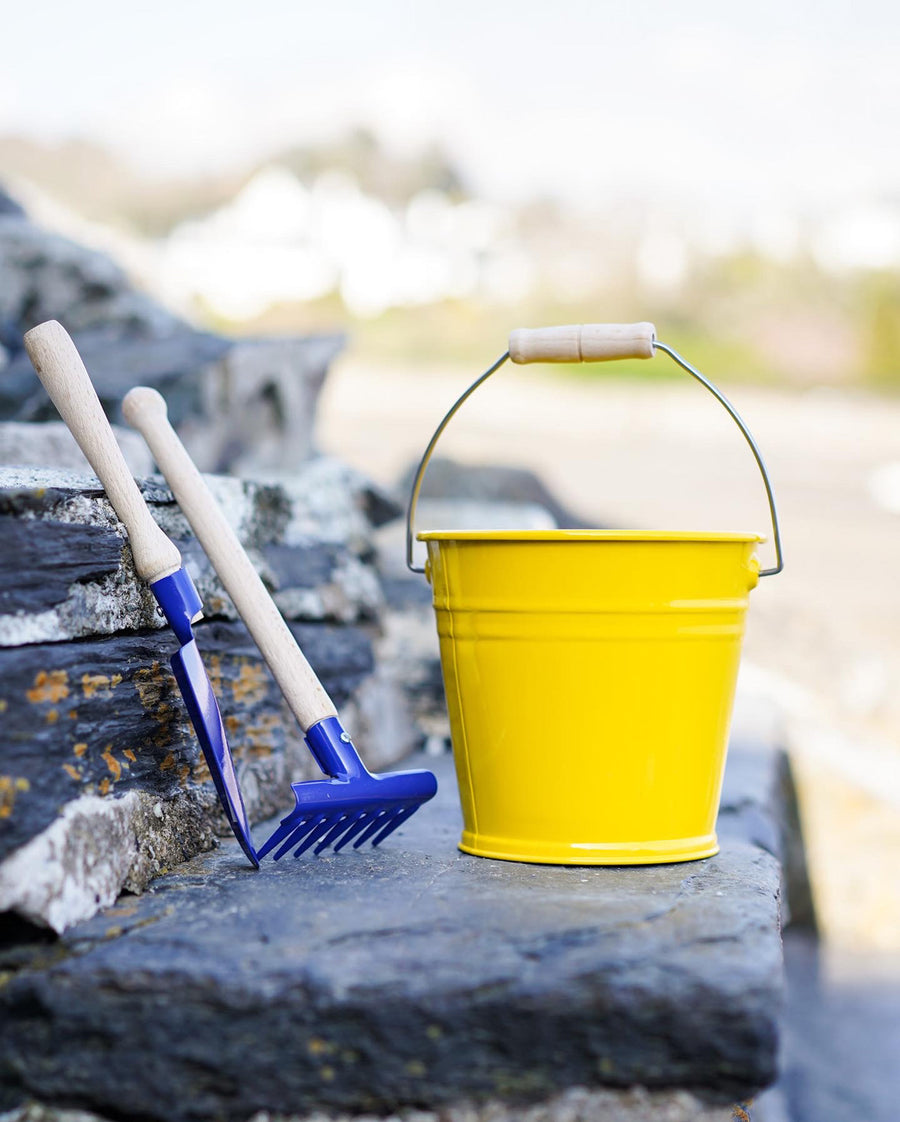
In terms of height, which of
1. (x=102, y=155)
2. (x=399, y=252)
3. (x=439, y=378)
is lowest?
(x=439, y=378)

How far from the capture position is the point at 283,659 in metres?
1.40

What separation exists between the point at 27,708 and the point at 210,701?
241 millimetres

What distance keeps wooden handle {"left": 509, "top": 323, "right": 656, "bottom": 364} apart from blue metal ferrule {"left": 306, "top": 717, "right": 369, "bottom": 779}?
1.80 feet

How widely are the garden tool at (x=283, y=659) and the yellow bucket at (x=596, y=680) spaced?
13 cm

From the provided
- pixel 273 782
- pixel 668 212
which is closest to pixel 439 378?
pixel 668 212

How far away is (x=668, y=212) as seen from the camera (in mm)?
15398

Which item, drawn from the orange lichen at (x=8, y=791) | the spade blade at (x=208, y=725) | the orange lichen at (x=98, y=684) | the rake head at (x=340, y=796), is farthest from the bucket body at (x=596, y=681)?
the orange lichen at (x=8, y=791)

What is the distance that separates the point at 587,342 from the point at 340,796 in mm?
670

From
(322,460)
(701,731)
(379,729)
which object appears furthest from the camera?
(322,460)

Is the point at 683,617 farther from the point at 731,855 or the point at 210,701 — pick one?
the point at 210,701

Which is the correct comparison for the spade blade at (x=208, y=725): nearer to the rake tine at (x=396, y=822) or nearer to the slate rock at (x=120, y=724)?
the slate rock at (x=120, y=724)

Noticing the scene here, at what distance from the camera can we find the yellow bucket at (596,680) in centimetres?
138

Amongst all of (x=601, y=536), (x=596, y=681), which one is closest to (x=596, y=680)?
(x=596, y=681)

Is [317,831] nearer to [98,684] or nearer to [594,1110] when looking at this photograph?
[98,684]
